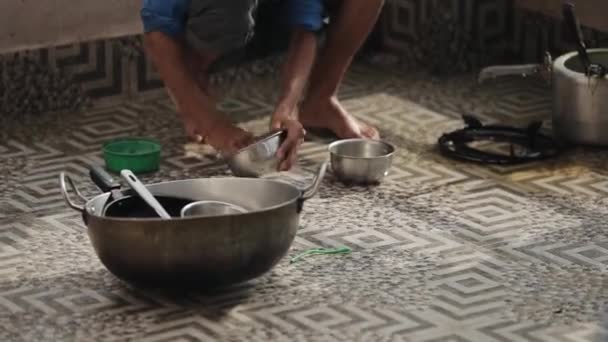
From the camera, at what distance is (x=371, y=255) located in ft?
9.50

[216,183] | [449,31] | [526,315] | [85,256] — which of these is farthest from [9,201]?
[449,31]

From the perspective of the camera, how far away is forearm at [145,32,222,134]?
3299 millimetres

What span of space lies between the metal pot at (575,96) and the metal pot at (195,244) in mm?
1003

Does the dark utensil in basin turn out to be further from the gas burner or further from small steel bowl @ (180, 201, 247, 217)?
the gas burner

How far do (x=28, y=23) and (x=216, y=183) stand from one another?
118 centimetres

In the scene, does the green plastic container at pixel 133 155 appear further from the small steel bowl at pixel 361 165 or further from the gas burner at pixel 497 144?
the gas burner at pixel 497 144

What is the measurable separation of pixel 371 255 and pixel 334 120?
2.58 feet

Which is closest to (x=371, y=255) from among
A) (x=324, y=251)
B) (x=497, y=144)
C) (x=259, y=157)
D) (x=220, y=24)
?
(x=324, y=251)

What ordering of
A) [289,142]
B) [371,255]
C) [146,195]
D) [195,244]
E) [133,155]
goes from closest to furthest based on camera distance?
[195,244] → [146,195] → [371,255] → [289,142] → [133,155]

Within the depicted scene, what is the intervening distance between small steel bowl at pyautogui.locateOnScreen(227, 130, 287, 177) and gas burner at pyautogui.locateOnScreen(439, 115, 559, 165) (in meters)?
0.48

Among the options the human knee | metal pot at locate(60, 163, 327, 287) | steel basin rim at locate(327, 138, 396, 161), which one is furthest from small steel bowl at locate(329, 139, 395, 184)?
metal pot at locate(60, 163, 327, 287)

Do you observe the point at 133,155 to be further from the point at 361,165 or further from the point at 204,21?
the point at 361,165

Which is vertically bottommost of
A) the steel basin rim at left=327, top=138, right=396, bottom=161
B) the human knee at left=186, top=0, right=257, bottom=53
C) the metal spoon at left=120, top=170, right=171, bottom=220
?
the steel basin rim at left=327, top=138, right=396, bottom=161

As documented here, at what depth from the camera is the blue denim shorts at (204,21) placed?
3.24m
